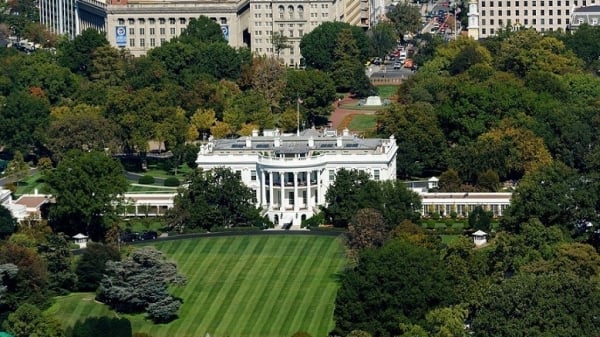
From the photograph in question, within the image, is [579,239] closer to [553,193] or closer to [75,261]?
[553,193]

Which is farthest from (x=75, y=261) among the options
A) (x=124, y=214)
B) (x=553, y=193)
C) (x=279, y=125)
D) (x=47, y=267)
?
(x=279, y=125)

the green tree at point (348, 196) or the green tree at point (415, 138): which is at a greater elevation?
the green tree at point (415, 138)

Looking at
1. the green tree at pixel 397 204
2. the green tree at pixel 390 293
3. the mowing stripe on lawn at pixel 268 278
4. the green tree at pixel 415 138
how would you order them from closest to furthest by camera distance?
1. the green tree at pixel 390 293
2. the mowing stripe on lawn at pixel 268 278
3. the green tree at pixel 397 204
4. the green tree at pixel 415 138

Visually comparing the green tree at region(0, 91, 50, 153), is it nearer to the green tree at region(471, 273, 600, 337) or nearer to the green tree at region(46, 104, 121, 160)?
the green tree at region(46, 104, 121, 160)

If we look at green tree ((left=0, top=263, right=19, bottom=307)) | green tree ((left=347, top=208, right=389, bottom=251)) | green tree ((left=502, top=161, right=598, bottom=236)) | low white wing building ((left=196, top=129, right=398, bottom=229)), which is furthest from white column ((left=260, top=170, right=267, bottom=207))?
green tree ((left=0, top=263, right=19, bottom=307))

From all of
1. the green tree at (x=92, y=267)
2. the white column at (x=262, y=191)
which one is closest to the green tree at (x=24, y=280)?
the green tree at (x=92, y=267)

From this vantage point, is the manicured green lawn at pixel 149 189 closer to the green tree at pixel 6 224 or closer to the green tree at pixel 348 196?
the green tree at pixel 348 196
